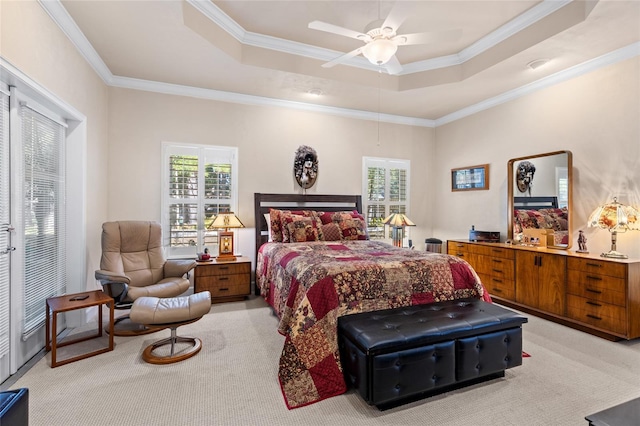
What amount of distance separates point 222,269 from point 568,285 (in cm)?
409

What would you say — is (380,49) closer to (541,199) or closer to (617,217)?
(617,217)

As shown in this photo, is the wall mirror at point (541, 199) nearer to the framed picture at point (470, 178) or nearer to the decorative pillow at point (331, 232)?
the framed picture at point (470, 178)

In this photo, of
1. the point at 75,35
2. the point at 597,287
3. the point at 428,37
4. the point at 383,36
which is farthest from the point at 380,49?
the point at 597,287

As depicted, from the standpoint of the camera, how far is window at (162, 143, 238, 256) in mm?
4445

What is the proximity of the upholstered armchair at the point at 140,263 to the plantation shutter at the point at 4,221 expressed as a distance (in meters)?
0.85

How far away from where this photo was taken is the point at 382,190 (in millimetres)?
5773

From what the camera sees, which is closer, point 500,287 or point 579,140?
point 579,140

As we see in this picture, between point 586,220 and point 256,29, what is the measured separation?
450cm

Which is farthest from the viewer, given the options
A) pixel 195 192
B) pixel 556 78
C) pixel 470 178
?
pixel 470 178

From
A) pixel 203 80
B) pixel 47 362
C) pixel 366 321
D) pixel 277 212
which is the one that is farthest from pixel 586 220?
pixel 47 362

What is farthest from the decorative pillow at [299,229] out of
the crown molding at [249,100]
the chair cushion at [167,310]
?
the crown molding at [249,100]

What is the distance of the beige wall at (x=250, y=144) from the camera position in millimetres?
4227

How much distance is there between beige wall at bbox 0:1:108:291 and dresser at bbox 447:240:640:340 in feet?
16.8

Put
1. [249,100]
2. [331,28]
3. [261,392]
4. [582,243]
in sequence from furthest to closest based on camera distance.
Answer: [249,100]
[582,243]
[331,28]
[261,392]
